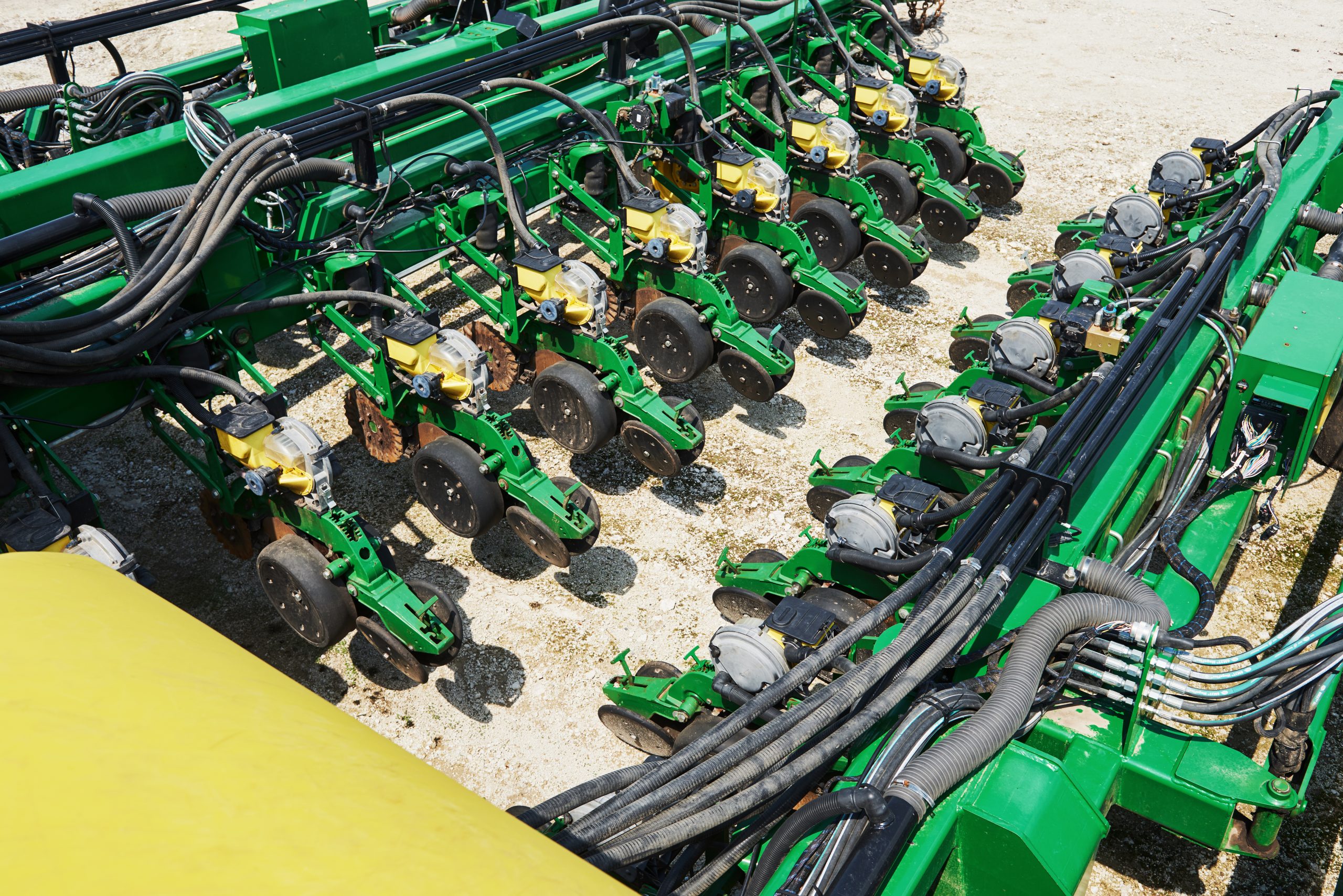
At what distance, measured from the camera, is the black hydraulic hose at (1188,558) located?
3510 mm

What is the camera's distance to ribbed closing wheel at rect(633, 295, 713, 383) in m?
6.09

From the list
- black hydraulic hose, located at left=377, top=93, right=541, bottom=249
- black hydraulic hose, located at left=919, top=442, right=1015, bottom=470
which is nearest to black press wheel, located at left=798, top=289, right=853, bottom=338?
black hydraulic hose, located at left=377, top=93, right=541, bottom=249

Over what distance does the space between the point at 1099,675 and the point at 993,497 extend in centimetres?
64

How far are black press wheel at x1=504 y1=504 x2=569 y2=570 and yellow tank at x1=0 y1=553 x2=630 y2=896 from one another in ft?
11.6

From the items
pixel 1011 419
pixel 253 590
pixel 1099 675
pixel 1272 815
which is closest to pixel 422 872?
pixel 1099 675

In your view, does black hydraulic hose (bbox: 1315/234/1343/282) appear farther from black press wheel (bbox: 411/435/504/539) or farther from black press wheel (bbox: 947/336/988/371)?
black press wheel (bbox: 411/435/504/539)

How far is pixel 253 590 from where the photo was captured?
5348 mm

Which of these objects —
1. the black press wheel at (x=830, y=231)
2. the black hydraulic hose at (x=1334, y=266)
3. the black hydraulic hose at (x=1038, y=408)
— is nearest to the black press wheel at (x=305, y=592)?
the black hydraulic hose at (x=1038, y=408)

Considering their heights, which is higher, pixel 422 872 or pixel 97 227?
pixel 422 872

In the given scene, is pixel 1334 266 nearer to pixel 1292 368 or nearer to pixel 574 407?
pixel 1292 368

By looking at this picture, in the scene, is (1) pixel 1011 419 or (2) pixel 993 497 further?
(1) pixel 1011 419

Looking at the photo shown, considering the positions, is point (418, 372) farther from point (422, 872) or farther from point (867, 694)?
point (422, 872)

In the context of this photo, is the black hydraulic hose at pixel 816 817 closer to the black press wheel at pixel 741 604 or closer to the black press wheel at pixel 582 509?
the black press wheel at pixel 741 604

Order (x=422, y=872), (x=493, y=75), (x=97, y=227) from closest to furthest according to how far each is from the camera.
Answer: (x=422, y=872)
(x=97, y=227)
(x=493, y=75)
